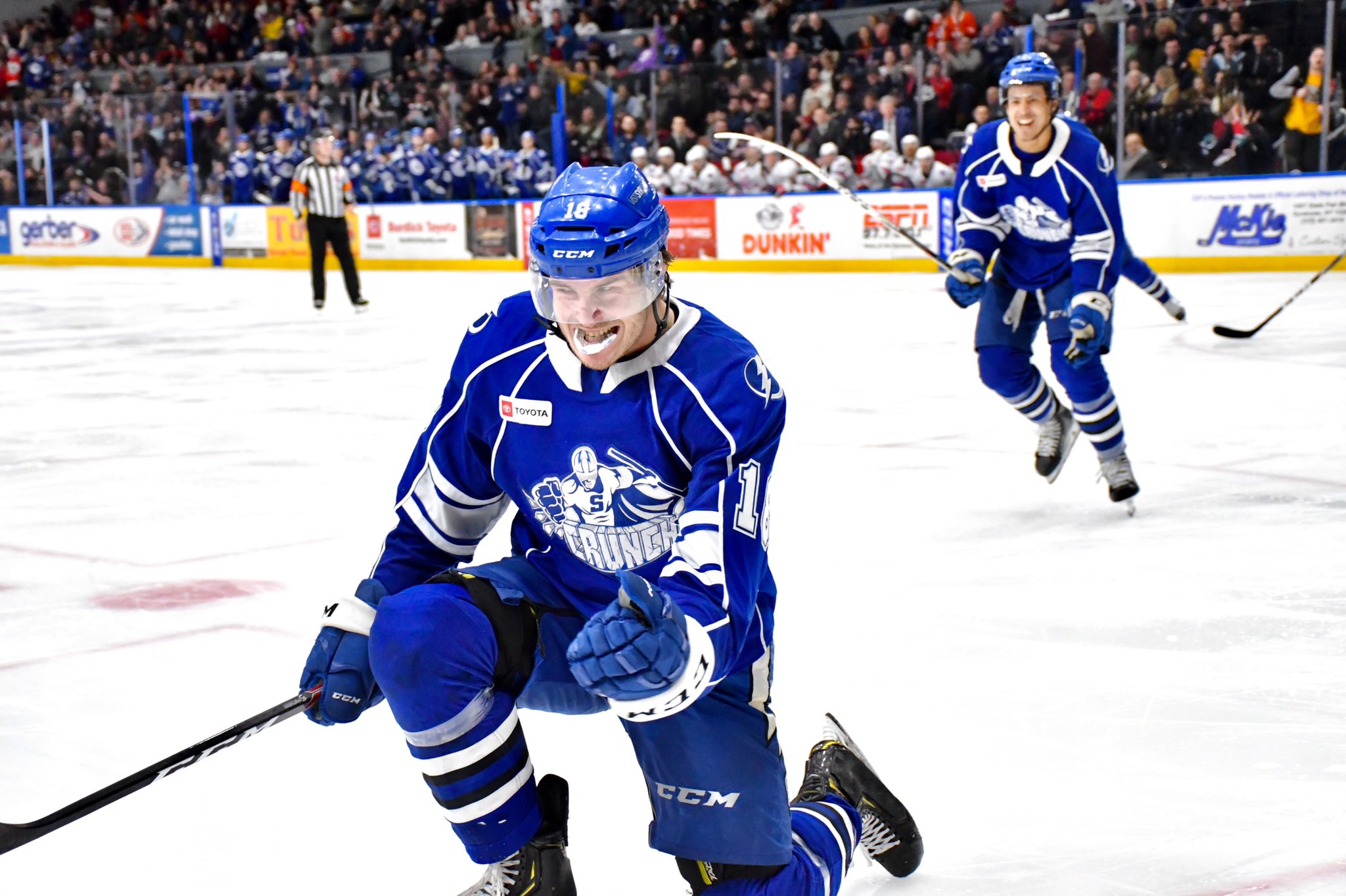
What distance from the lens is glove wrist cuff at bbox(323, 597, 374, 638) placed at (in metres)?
1.64

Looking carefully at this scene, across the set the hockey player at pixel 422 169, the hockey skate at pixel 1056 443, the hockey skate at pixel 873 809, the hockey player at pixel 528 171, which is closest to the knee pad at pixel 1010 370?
the hockey skate at pixel 1056 443

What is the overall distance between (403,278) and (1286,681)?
493 inches

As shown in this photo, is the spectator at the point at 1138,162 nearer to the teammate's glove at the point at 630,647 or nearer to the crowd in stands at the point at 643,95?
the crowd in stands at the point at 643,95

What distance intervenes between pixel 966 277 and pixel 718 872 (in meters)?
2.67

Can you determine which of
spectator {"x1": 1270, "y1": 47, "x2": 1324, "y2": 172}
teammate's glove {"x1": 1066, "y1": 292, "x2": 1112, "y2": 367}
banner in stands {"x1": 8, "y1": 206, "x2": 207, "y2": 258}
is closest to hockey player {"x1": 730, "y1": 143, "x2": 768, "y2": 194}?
spectator {"x1": 1270, "y1": 47, "x2": 1324, "y2": 172}

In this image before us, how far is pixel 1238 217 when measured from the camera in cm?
1112

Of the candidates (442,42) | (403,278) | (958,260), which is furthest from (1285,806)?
(442,42)

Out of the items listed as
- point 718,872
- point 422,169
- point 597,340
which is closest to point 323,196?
point 422,169

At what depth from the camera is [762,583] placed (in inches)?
70.4

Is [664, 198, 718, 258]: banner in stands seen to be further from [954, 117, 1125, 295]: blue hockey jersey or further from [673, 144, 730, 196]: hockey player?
[954, 117, 1125, 295]: blue hockey jersey

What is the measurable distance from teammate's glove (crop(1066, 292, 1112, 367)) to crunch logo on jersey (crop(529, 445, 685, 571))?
7.87 feet

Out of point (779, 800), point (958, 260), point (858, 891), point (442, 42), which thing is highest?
point (442, 42)

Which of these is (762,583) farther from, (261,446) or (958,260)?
(261,446)

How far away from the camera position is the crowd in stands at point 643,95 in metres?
11.1
